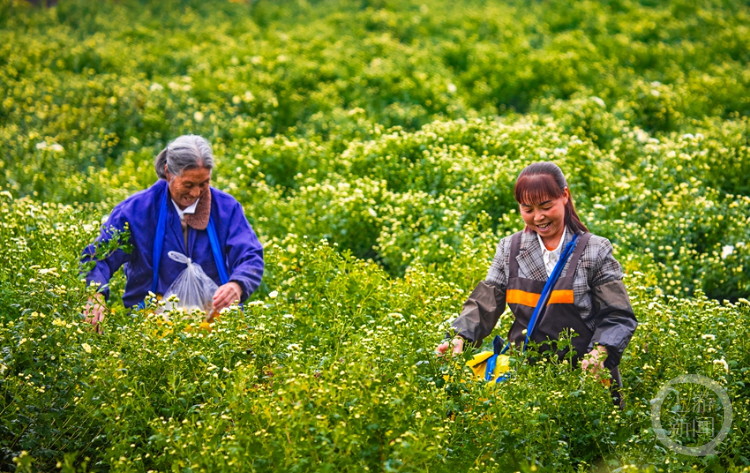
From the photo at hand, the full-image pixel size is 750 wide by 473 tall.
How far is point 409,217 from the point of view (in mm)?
6797

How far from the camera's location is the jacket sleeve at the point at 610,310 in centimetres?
364

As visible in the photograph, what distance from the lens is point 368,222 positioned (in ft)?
22.9

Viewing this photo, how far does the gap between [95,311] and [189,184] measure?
0.92 metres

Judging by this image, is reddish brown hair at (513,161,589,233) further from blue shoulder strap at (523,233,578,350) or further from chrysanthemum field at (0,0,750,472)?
chrysanthemum field at (0,0,750,472)

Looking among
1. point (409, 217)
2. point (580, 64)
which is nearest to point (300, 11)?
point (580, 64)

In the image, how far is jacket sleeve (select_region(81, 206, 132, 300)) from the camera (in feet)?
14.7

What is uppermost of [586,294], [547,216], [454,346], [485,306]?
[547,216]

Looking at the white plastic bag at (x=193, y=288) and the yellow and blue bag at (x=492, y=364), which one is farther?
the white plastic bag at (x=193, y=288)

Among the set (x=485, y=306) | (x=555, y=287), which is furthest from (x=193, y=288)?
(x=555, y=287)

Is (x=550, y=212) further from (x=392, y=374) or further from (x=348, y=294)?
(x=348, y=294)

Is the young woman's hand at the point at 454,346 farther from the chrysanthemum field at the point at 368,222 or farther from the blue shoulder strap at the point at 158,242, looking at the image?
the blue shoulder strap at the point at 158,242

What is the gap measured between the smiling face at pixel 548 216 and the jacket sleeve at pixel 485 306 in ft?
0.76

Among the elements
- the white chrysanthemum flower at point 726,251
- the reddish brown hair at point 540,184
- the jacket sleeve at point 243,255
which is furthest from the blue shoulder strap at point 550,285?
the white chrysanthemum flower at point 726,251

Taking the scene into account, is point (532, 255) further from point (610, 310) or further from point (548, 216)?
point (610, 310)
